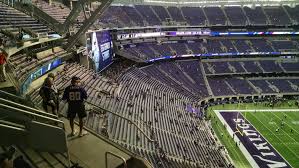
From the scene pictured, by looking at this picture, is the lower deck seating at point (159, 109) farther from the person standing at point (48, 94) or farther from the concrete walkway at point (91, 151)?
the person standing at point (48, 94)

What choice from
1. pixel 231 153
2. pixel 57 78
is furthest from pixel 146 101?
pixel 57 78

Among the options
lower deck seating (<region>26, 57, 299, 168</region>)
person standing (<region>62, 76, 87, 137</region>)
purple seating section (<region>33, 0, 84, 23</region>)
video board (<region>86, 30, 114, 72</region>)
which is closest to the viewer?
person standing (<region>62, 76, 87, 137</region>)

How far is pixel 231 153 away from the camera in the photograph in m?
27.8

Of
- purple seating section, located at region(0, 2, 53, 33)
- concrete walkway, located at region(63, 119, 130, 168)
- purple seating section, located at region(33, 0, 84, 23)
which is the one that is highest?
purple seating section, located at region(33, 0, 84, 23)

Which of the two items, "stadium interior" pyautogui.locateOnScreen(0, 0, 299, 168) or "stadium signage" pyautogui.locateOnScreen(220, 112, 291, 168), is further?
"stadium signage" pyautogui.locateOnScreen(220, 112, 291, 168)

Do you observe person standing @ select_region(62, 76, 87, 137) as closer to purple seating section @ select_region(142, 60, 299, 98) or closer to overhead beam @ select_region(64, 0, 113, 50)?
overhead beam @ select_region(64, 0, 113, 50)

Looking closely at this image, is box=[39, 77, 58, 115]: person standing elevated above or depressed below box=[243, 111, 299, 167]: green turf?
above

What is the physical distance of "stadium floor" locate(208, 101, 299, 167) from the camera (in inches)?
1083

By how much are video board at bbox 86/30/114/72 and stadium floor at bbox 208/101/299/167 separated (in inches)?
511

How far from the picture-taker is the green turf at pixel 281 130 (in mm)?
28147

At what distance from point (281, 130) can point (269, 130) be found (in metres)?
1.18

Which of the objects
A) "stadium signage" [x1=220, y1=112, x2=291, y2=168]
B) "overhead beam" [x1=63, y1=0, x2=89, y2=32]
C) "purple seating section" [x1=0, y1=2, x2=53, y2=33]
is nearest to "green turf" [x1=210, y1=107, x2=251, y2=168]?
"stadium signage" [x1=220, y1=112, x2=291, y2=168]

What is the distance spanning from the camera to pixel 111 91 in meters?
23.7

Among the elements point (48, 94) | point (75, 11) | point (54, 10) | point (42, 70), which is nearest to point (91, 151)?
point (48, 94)
